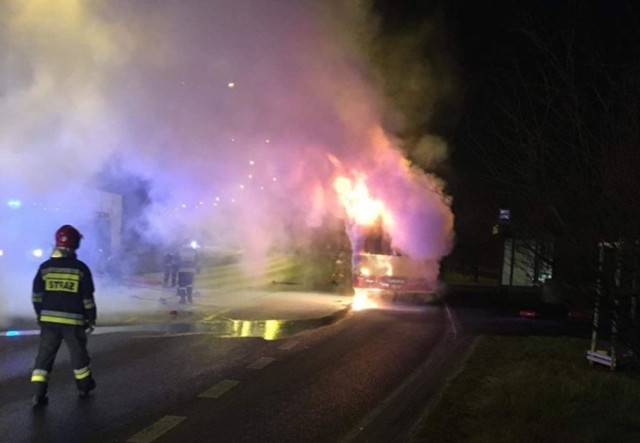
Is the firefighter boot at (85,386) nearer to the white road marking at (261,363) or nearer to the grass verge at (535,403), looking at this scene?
the white road marking at (261,363)

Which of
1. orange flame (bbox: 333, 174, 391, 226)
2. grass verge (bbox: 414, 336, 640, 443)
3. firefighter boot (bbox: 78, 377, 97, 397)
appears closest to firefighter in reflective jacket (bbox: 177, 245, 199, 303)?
orange flame (bbox: 333, 174, 391, 226)

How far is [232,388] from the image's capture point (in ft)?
23.3

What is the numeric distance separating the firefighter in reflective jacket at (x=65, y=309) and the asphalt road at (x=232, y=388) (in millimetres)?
393

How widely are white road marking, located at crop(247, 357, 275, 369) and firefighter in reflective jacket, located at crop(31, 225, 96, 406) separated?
2197 millimetres

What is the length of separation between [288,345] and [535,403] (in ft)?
14.4

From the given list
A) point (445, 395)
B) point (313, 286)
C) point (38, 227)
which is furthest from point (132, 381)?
point (313, 286)

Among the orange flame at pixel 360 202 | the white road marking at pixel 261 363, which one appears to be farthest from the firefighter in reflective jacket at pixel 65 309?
the orange flame at pixel 360 202

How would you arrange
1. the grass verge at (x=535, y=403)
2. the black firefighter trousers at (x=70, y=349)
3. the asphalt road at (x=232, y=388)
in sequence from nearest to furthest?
the grass verge at (x=535, y=403)
the asphalt road at (x=232, y=388)
the black firefighter trousers at (x=70, y=349)

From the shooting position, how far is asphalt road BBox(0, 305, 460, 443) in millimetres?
5648

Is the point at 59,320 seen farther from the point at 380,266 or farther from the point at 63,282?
the point at 380,266

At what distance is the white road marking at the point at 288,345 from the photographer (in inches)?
376

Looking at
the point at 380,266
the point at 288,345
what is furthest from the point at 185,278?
the point at 380,266

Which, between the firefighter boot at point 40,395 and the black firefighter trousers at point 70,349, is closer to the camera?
the firefighter boot at point 40,395

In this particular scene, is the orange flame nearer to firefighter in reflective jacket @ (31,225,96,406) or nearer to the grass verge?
the grass verge
